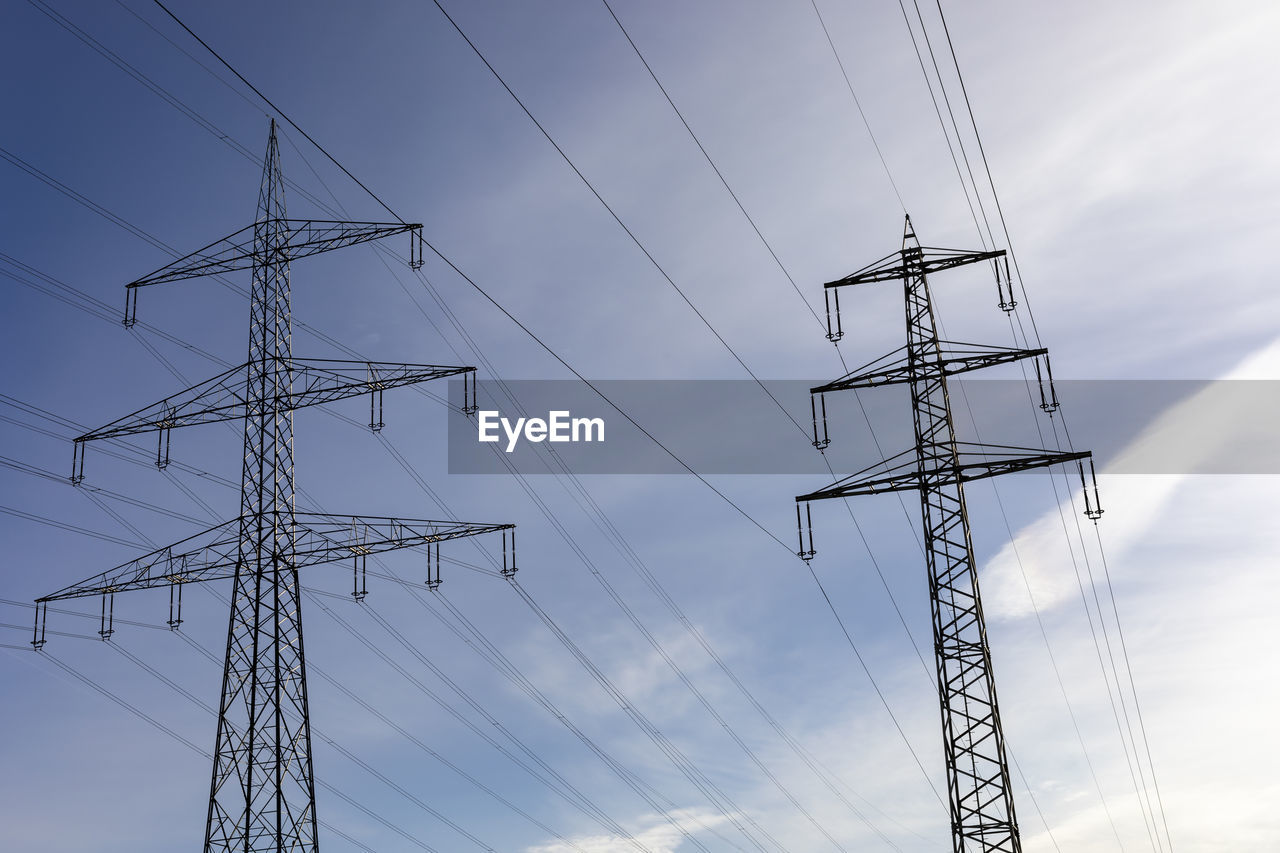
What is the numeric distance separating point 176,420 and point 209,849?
13834 mm

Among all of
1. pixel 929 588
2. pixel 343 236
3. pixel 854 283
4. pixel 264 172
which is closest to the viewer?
pixel 929 588

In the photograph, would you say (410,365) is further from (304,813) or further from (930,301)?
(930,301)

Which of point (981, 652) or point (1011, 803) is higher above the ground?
point (981, 652)

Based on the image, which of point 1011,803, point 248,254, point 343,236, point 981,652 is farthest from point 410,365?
point 1011,803

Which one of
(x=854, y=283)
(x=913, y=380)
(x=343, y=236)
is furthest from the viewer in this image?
(x=343, y=236)

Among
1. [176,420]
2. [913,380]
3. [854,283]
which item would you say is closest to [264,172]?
[176,420]

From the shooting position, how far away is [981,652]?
32750 millimetres

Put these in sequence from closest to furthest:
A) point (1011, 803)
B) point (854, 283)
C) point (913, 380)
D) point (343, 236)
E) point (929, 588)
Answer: point (1011, 803) < point (929, 588) < point (913, 380) < point (854, 283) < point (343, 236)

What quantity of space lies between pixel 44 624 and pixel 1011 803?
31922 mm

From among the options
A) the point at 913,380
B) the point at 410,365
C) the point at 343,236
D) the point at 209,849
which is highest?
the point at 343,236

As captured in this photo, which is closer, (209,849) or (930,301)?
(209,849)

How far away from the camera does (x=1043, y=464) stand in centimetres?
3303

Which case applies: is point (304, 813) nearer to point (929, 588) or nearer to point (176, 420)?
point (176, 420)

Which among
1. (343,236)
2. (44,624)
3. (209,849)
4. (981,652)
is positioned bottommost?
(209,849)
